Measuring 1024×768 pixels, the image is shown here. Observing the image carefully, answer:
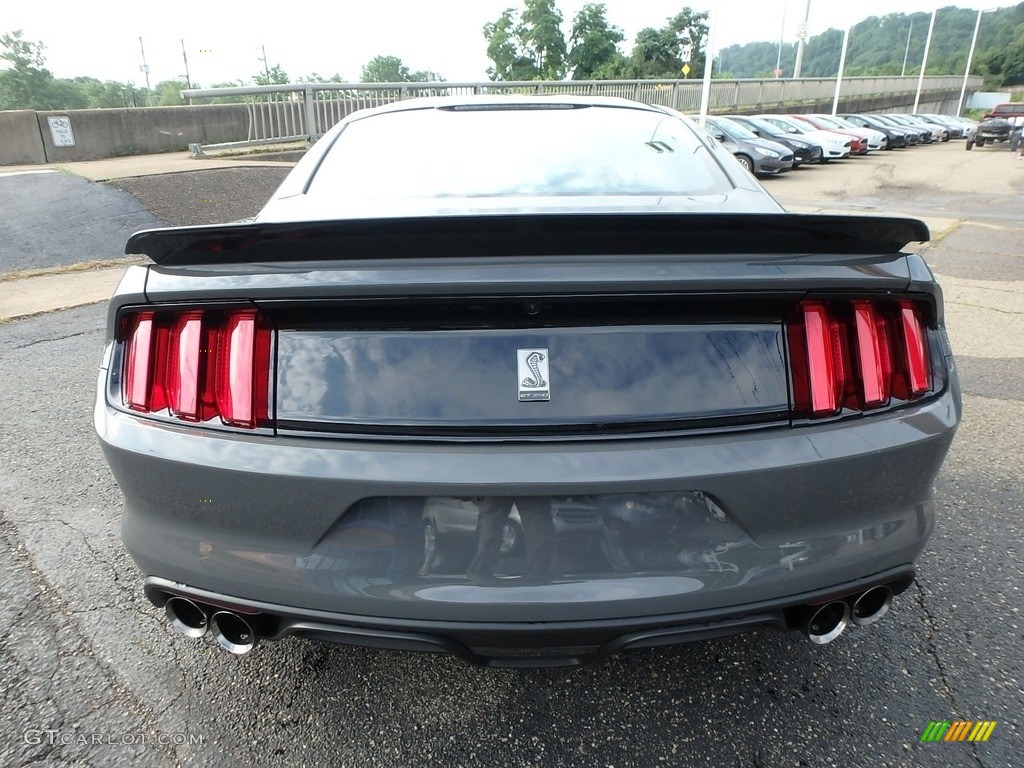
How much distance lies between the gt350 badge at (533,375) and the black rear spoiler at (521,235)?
0.75ft

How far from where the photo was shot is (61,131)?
551 inches

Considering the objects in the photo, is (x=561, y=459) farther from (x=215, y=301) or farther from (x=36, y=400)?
(x=36, y=400)

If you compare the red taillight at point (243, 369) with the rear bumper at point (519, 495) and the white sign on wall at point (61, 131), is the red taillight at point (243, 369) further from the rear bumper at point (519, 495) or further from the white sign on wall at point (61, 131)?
the white sign on wall at point (61, 131)

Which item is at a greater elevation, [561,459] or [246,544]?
[561,459]

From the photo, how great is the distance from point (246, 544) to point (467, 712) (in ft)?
2.75

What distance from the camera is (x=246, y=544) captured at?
5.35 ft

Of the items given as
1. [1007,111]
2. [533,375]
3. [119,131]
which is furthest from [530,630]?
[1007,111]

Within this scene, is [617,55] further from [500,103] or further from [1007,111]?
[500,103]

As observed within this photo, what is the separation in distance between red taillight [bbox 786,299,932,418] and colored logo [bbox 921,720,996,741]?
0.95 meters

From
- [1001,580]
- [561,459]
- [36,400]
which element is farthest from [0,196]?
[1001,580]

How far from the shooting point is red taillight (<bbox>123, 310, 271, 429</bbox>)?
63.9 inches

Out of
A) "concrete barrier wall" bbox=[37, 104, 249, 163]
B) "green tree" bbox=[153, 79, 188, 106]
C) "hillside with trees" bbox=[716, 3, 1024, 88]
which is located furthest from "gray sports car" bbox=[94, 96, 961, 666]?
"hillside with trees" bbox=[716, 3, 1024, 88]

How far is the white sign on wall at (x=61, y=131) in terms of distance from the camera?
1385 cm

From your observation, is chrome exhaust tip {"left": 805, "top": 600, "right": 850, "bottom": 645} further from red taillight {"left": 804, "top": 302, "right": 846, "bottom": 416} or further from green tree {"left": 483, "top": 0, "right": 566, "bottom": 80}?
green tree {"left": 483, "top": 0, "right": 566, "bottom": 80}
